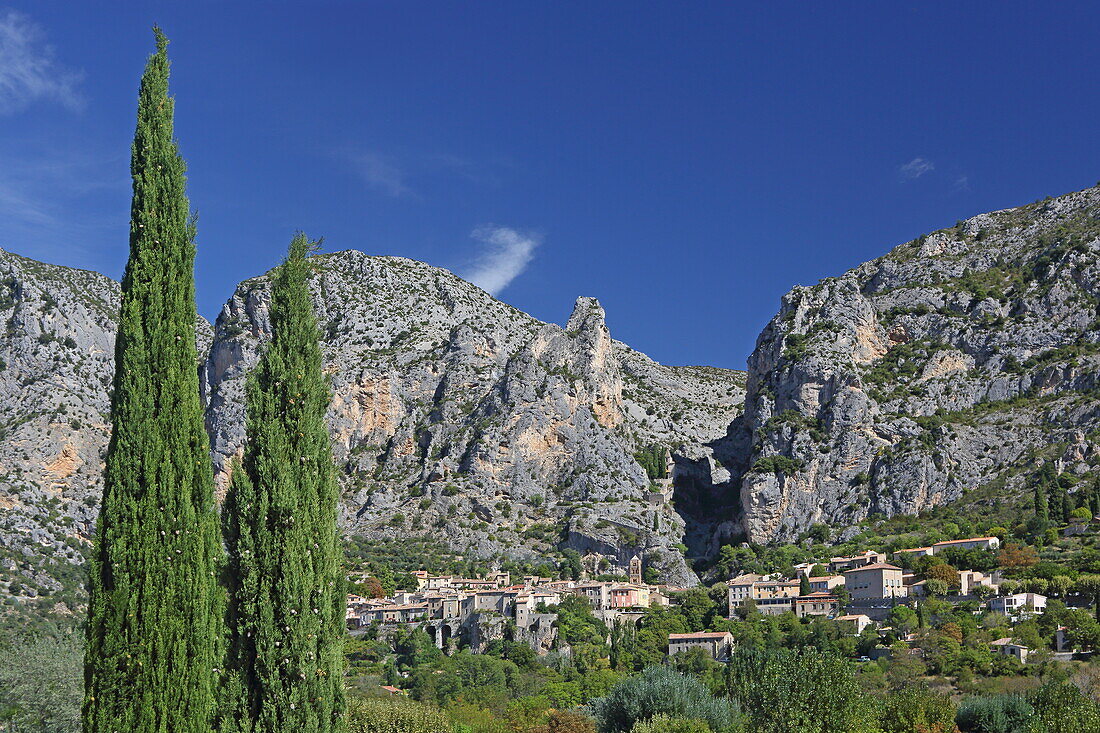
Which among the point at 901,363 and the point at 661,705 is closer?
the point at 661,705

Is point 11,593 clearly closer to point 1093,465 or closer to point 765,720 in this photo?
point 765,720

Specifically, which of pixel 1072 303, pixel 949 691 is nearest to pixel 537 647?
pixel 949 691

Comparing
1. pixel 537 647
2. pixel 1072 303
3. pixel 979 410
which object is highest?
pixel 1072 303

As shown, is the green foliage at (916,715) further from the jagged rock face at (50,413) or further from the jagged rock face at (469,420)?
the jagged rock face at (469,420)

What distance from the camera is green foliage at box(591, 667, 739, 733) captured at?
36812 millimetres

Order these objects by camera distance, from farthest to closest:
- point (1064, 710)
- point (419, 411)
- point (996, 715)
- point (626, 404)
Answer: point (626, 404) < point (419, 411) < point (996, 715) < point (1064, 710)

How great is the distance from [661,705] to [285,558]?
29655 millimetres

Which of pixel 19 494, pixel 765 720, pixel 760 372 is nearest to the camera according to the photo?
pixel 765 720

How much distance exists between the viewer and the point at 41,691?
970 inches

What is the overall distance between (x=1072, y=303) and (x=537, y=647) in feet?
224

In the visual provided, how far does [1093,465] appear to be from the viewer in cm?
8869

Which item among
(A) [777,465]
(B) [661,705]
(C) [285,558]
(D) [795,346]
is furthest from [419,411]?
(C) [285,558]

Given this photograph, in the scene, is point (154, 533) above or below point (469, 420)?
below

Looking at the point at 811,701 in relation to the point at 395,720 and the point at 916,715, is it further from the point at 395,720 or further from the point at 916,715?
the point at 395,720
